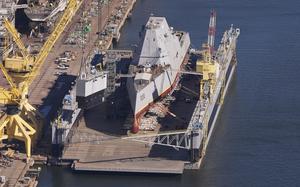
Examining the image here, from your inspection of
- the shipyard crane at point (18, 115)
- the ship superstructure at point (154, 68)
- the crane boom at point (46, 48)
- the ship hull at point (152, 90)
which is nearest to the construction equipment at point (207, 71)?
the ship hull at point (152, 90)

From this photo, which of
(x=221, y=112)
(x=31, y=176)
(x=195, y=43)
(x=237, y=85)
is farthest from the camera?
(x=195, y=43)

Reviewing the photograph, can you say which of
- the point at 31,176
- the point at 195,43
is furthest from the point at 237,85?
the point at 31,176

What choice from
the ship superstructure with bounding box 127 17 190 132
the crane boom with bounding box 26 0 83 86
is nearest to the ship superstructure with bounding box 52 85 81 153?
the crane boom with bounding box 26 0 83 86

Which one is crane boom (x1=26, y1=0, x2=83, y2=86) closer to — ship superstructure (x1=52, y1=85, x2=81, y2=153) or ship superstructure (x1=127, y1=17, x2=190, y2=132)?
ship superstructure (x1=52, y1=85, x2=81, y2=153)

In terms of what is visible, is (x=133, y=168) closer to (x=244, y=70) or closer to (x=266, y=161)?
(x=266, y=161)

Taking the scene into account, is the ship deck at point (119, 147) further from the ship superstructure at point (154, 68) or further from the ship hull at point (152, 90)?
the ship superstructure at point (154, 68)

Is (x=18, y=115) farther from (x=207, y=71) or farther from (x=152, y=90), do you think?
(x=207, y=71)

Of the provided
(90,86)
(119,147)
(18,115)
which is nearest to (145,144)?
(119,147)
